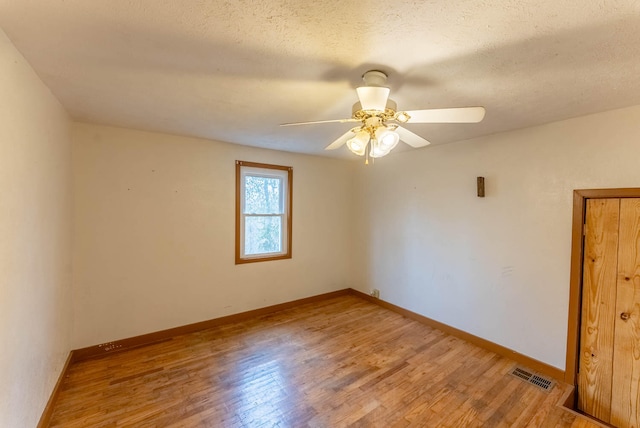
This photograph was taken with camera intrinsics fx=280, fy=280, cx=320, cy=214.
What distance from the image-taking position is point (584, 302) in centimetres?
238

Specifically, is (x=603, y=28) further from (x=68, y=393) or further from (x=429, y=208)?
(x=68, y=393)

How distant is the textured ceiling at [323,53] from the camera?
1159 mm

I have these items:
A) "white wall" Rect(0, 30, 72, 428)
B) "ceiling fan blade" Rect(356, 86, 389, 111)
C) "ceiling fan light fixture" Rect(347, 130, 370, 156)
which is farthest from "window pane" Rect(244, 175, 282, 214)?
"ceiling fan blade" Rect(356, 86, 389, 111)

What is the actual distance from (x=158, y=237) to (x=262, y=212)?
51.5 inches

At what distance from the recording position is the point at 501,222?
9.56ft

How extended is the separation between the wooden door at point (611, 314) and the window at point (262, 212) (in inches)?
128

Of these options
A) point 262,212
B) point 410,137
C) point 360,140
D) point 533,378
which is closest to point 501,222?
point 533,378

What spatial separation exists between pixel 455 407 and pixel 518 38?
96.7 inches

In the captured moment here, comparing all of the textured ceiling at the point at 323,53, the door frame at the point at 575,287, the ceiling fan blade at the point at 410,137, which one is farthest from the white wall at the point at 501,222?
the ceiling fan blade at the point at 410,137

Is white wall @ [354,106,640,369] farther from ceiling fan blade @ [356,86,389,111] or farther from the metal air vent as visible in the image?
ceiling fan blade @ [356,86,389,111]

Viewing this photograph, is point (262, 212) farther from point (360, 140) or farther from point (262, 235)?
point (360, 140)

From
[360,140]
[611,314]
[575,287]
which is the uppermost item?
[360,140]

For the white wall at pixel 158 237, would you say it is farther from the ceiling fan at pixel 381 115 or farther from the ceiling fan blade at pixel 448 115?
the ceiling fan blade at pixel 448 115

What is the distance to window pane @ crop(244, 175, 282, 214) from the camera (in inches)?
150
